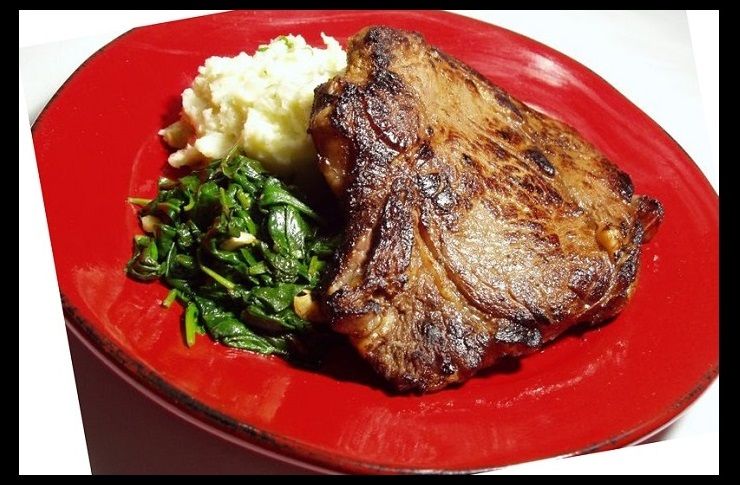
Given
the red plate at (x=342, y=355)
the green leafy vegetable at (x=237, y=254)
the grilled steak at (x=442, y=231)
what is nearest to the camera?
the red plate at (x=342, y=355)

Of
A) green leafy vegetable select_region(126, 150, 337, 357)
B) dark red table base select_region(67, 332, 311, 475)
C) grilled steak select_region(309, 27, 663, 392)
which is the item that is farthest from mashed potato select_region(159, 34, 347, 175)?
dark red table base select_region(67, 332, 311, 475)

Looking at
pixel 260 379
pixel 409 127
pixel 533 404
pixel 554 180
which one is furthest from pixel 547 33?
pixel 260 379

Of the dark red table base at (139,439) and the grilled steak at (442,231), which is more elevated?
the grilled steak at (442,231)

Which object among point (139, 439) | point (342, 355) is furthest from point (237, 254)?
point (139, 439)

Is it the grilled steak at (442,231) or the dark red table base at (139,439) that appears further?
the dark red table base at (139,439)

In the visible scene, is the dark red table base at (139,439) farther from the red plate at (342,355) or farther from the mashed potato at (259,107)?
the mashed potato at (259,107)

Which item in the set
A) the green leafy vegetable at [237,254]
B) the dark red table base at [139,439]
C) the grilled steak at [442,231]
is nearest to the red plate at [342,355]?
the green leafy vegetable at [237,254]

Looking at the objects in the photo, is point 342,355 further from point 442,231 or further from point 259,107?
point 259,107
